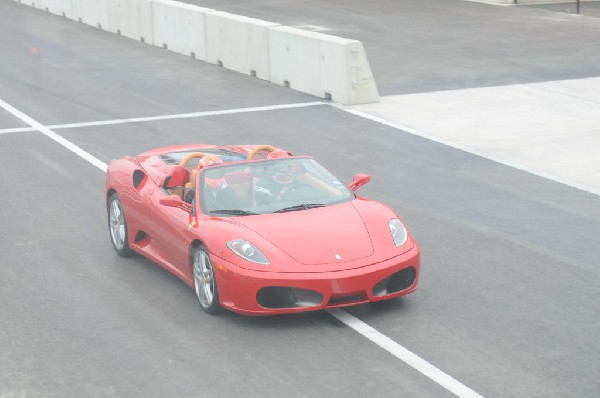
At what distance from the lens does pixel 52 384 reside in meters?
9.24

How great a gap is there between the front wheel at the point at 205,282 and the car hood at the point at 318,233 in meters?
0.45

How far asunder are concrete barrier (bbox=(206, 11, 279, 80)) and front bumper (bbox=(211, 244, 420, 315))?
15.6m

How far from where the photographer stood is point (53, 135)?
67.5 ft

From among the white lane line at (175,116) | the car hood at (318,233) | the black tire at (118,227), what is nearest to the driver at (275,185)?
the car hood at (318,233)

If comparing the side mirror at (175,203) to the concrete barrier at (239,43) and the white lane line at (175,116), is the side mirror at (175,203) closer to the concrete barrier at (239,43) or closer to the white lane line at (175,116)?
the white lane line at (175,116)

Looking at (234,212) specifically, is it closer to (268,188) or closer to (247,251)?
(268,188)

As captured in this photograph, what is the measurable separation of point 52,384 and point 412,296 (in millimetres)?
3447

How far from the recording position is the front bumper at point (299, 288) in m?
10.2

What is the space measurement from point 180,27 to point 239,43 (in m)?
3.50

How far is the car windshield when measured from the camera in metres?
11.3

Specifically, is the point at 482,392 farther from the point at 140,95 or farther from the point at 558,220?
the point at 140,95

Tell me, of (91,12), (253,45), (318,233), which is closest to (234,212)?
(318,233)

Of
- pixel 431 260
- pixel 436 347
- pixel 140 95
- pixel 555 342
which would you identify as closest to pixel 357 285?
pixel 436 347

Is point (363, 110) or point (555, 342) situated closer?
point (555, 342)
